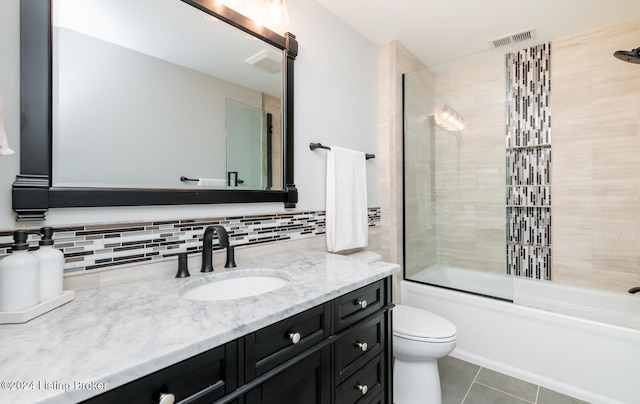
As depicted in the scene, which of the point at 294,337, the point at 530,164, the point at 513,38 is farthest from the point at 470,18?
the point at 294,337

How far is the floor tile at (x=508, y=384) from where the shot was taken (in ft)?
5.78

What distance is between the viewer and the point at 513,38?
2369 mm

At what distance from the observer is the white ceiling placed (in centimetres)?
195

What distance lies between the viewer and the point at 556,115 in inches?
97.6

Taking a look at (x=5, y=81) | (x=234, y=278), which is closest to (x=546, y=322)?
(x=234, y=278)

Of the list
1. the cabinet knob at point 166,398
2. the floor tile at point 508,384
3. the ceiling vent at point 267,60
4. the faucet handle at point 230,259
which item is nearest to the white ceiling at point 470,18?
the ceiling vent at point 267,60

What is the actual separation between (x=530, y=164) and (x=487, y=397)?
1942 millimetres

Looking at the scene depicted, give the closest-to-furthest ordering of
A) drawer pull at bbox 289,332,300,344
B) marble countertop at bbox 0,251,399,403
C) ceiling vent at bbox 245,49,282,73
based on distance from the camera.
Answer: marble countertop at bbox 0,251,399,403 < drawer pull at bbox 289,332,300,344 < ceiling vent at bbox 245,49,282,73

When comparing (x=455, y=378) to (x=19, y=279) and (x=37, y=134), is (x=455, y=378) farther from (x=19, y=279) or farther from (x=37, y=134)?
(x=37, y=134)

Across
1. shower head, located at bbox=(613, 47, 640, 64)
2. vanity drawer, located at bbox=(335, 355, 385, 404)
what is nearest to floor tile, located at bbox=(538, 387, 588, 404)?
vanity drawer, located at bbox=(335, 355, 385, 404)

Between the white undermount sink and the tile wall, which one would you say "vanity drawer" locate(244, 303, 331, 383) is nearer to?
the white undermount sink

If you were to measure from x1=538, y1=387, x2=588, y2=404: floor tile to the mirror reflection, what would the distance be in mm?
1984

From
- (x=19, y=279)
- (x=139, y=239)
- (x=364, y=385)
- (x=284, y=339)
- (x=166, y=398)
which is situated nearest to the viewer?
(x=166, y=398)

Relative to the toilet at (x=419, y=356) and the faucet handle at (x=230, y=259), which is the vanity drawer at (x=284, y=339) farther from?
the toilet at (x=419, y=356)
